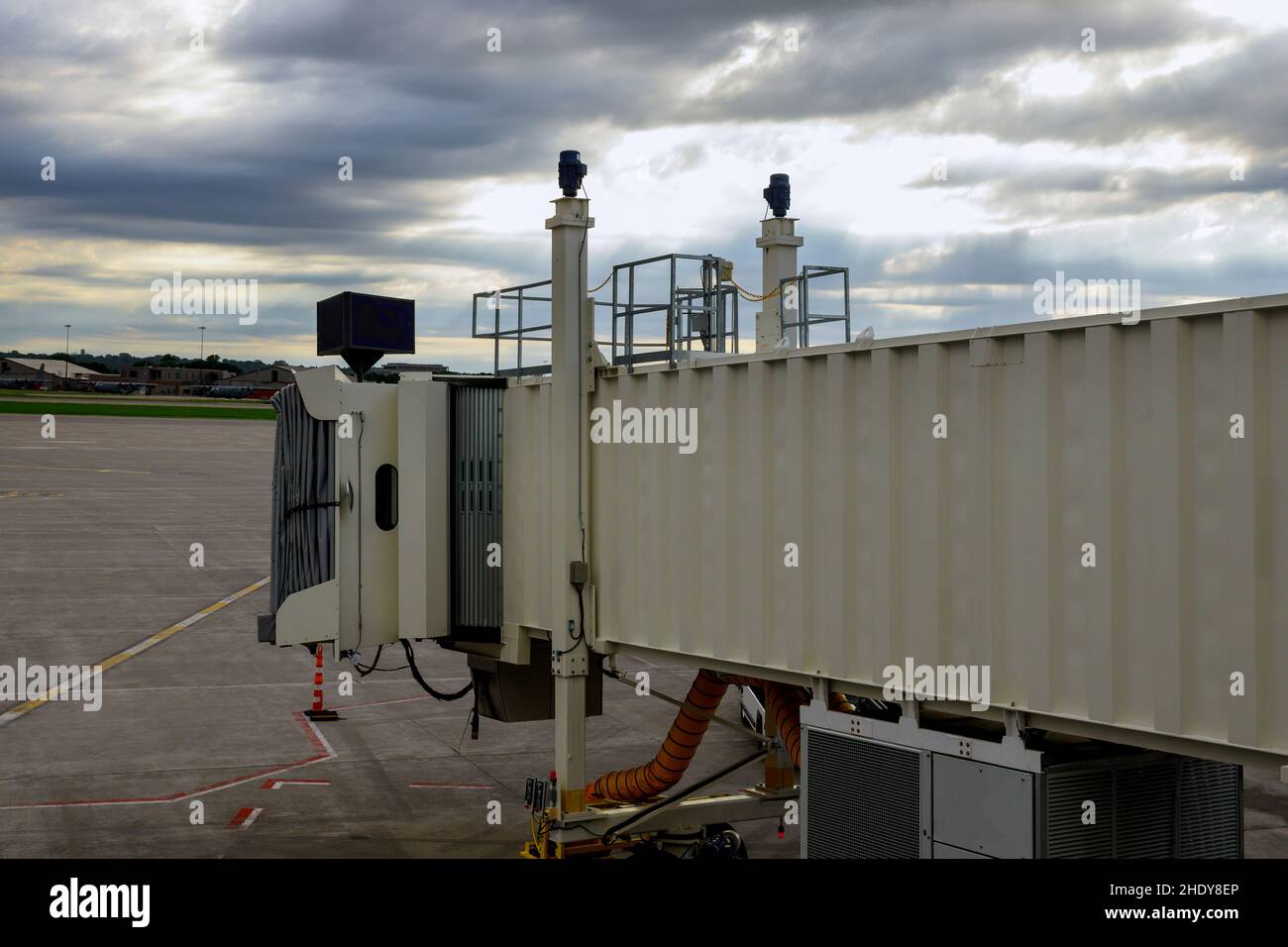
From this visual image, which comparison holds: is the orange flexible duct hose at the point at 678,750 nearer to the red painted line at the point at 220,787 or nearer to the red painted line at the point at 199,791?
the red painted line at the point at 220,787

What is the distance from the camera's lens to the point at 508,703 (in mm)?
15758

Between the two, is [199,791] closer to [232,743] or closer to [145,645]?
[232,743]

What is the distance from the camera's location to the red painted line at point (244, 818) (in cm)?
1744

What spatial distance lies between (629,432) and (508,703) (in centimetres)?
436

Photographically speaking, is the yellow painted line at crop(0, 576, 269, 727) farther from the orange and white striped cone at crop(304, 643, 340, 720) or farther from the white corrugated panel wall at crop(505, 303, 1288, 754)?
the white corrugated panel wall at crop(505, 303, 1288, 754)

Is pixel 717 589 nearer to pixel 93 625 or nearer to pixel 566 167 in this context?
pixel 566 167

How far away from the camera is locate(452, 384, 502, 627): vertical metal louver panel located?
14711mm

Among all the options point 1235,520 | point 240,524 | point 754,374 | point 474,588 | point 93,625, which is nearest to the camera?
point 1235,520

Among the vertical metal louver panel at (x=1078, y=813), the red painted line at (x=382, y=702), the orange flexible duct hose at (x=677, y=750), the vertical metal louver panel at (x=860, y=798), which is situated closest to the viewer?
the vertical metal louver panel at (x=1078, y=813)

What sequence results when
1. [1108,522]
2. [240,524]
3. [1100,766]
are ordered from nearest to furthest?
[1108,522], [1100,766], [240,524]

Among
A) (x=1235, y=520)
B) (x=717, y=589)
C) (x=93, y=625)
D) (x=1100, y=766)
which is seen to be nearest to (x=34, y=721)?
(x=93, y=625)

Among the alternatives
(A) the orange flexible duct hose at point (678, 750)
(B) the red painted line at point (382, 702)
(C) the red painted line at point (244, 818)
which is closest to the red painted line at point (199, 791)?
(C) the red painted line at point (244, 818)

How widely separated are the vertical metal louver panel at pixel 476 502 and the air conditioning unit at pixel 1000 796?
4880mm

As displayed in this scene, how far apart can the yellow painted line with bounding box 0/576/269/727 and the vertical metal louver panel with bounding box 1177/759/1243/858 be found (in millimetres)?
19998
